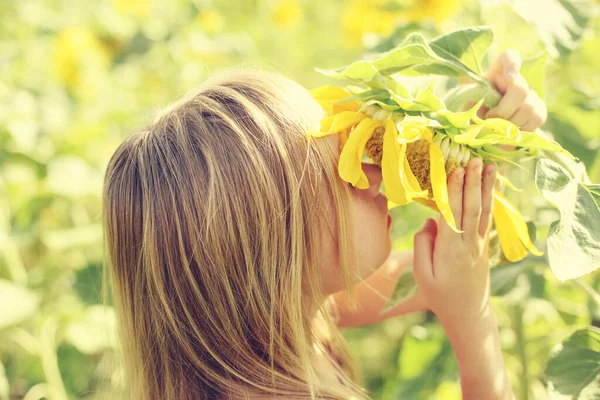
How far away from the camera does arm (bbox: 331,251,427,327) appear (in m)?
1.03

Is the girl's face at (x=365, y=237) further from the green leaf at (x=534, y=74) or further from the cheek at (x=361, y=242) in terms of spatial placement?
the green leaf at (x=534, y=74)

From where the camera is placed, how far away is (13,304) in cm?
110

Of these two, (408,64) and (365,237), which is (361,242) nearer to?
(365,237)

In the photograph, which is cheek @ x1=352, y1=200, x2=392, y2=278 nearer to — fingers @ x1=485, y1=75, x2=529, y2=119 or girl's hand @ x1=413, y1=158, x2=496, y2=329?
girl's hand @ x1=413, y1=158, x2=496, y2=329

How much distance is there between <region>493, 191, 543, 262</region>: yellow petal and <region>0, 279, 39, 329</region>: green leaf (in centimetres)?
74

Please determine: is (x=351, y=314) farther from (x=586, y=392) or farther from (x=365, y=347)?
(x=365, y=347)

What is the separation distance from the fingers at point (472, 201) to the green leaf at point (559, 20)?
0.24m

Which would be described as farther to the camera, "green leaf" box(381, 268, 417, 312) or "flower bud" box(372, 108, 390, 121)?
"green leaf" box(381, 268, 417, 312)

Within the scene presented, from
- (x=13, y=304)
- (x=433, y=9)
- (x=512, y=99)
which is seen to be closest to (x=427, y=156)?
(x=512, y=99)

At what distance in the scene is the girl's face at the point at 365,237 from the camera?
82 cm

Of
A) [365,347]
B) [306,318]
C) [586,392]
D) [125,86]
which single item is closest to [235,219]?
[306,318]

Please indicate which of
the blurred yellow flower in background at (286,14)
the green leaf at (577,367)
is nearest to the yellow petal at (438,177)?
the green leaf at (577,367)

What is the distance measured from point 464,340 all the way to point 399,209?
712mm

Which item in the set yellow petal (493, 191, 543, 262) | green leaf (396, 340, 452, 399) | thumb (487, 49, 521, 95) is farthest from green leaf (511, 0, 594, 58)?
green leaf (396, 340, 452, 399)
